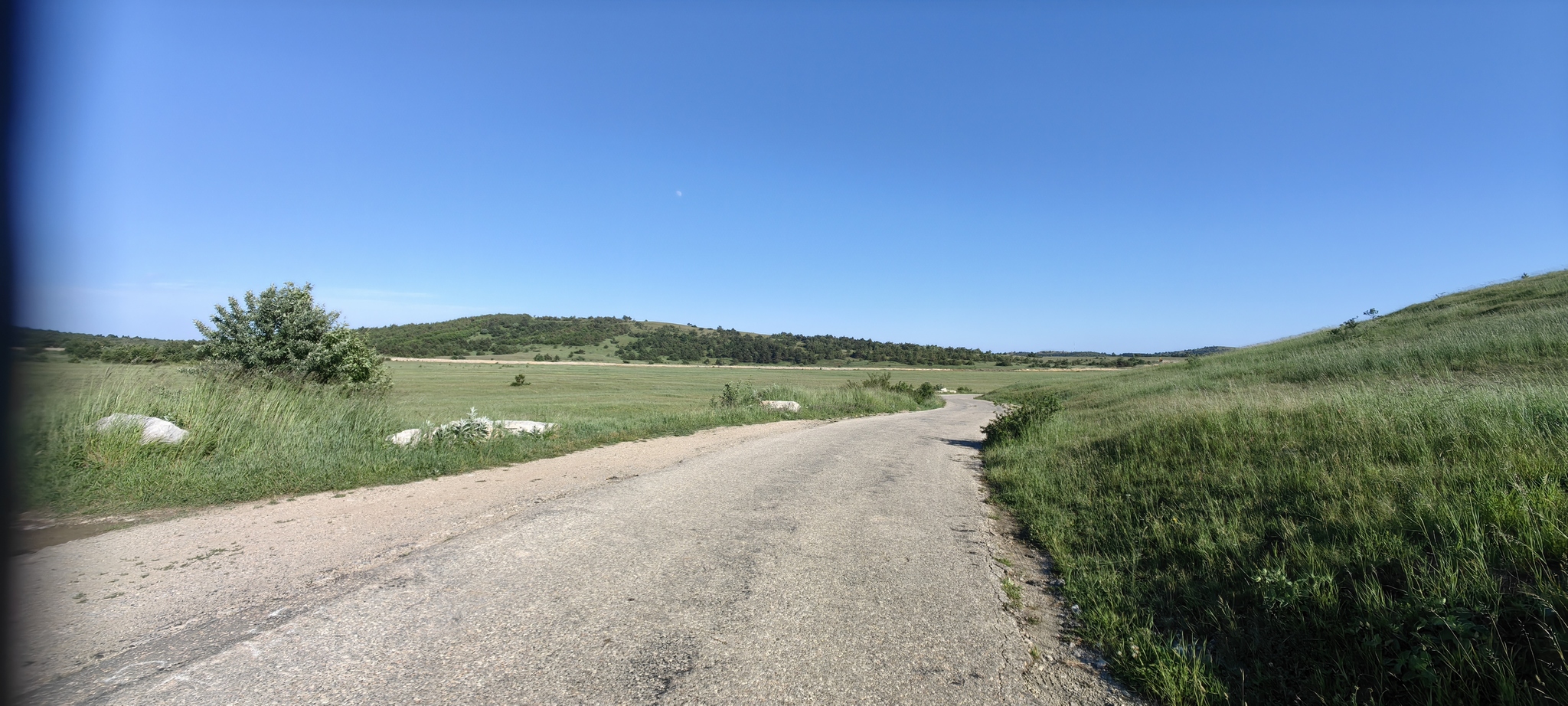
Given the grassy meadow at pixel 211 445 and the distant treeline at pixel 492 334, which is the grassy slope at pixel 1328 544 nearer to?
the grassy meadow at pixel 211 445

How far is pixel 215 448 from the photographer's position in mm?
9133

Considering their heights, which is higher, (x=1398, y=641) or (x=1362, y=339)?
(x=1362, y=339)


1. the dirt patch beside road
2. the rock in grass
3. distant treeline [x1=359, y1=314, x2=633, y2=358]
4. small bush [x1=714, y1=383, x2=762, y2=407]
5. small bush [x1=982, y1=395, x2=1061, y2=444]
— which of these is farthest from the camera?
distant treeline [x1=359, y1=314, x2=633, y2=358]

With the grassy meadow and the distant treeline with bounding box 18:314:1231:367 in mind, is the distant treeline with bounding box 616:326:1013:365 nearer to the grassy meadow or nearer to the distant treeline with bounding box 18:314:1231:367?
the distant treeline with bounding box 18:314:1231:367

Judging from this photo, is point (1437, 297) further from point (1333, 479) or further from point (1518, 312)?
point (1333, 479)

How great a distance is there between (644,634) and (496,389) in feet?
190

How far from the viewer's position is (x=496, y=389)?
182ft

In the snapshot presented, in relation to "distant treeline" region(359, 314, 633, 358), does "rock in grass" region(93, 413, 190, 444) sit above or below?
below

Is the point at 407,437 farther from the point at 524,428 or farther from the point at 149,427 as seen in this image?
the point at 149,427

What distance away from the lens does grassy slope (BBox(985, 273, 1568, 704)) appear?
3.16 metres

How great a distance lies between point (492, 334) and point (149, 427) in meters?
152

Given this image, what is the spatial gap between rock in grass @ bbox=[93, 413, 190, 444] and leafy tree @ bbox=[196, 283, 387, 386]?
19.6ft

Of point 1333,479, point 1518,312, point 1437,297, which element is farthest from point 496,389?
point 1437,297

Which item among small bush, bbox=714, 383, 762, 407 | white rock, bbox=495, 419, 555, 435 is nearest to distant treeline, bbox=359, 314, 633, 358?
small bush, bbox=714, 383, 762, 407
